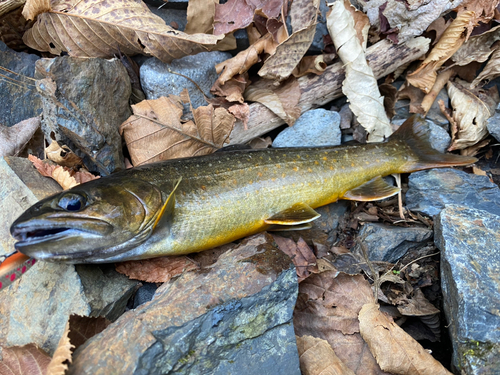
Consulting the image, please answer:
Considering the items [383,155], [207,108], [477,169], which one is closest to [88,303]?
[207,108]

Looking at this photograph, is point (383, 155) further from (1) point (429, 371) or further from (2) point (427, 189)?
(1) point (429, 371)

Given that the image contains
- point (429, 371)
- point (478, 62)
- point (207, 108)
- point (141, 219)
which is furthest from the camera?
point (478, 62)

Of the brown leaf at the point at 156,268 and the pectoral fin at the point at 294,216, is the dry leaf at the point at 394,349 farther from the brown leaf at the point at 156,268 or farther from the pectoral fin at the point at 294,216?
the brown leaf at the point at 156,268

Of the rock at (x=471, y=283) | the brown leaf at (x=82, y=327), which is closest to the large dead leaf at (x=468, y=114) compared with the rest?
the rock at (x=471, y=283)

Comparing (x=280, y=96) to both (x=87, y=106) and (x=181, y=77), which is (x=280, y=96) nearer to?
(x=181, y=77)

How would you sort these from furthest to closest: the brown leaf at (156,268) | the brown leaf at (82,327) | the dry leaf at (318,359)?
the brown leaf at (156,268) < the dry leaf at (318,359) < the brown leaf at (82,327)
